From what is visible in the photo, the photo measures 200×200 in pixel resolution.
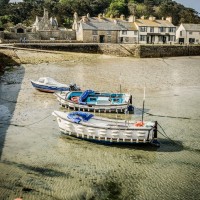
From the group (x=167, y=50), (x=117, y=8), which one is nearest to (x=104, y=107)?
(x=167, y=50)

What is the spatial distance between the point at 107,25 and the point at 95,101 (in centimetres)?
4261

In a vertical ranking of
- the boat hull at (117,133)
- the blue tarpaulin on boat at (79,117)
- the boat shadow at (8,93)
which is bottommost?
the boat shadow at (8,93)

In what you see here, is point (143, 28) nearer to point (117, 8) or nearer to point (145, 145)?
point (117, 8)

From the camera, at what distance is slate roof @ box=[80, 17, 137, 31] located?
60391 mm

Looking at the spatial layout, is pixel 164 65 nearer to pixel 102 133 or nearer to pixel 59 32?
pixel 59 32

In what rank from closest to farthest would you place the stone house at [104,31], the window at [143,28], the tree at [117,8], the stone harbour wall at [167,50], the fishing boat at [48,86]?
the fishing boat at [48,86]
the stone harbour wall at [167,50]
the stone house at [104,31]
the window at [143,28]
the tree at [117,8]

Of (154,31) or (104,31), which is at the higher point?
(154,31)

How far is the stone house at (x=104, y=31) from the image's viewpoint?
6034 centimetres

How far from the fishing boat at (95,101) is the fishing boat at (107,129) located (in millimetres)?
4109

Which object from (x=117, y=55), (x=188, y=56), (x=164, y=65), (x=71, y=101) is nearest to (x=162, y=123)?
(x=71, y=101)

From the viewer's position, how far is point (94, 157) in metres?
14.7

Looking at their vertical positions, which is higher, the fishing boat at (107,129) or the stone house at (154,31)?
the stone house at (154,31)

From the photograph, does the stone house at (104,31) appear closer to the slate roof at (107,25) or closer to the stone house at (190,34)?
the slate roof at (107,25)

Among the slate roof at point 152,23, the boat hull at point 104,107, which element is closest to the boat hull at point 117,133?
the boat hull at point 104,107
